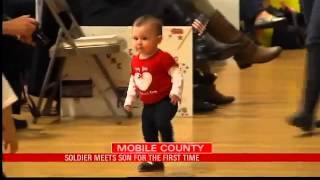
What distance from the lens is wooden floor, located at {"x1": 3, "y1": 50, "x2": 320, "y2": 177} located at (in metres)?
2.31

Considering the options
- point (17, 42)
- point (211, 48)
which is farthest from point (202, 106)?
point (17, 42)

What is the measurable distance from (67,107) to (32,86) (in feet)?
0.49

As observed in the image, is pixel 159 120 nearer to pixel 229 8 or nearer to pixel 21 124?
pixel 229 8

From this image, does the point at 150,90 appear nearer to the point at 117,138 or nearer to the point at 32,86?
the point at 117,138

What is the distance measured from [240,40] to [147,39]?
1.34 feet

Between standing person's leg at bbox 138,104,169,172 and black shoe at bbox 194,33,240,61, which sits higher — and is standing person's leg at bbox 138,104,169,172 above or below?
below

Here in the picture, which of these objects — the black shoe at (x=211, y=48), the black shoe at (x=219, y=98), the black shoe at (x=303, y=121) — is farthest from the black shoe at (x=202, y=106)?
the black shoe at (x=303, y=121)

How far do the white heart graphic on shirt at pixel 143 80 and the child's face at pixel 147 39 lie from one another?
0.20 feet

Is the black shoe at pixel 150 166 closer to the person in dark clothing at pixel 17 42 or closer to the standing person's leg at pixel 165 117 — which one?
the standing person's leg at pixel 165 117

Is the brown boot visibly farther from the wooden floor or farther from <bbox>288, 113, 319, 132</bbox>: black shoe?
<bbox>288, 113, 319, 132</bbox>: black shoe

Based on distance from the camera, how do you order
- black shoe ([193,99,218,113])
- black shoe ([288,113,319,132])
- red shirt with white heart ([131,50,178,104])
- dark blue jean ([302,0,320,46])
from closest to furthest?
red shirt with white heart ([131,50,178,104]) < dark blue jean ([302,0,320,46]) < black shoe ([288,113,319,132]) < black shoe ([193,99,218,113])

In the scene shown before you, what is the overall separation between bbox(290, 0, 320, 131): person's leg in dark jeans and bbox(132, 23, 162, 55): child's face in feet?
1.49

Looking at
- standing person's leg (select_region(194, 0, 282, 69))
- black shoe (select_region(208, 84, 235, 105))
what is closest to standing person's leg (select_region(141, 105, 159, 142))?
standing person's leg (select_region(194, 0, 282, 69))

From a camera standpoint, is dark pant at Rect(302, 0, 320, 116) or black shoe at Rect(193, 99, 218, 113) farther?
black shoe at Rect(193, 99, 218, 113)
